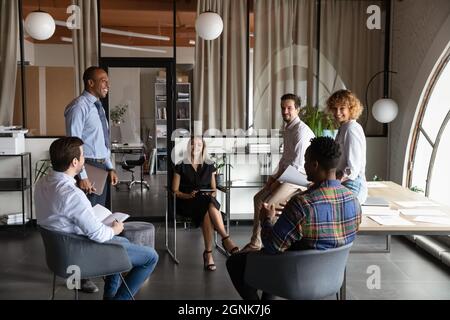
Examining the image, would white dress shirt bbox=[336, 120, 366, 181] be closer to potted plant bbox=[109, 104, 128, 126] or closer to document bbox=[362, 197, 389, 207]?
document bbox=[362, 197, 389, 207]

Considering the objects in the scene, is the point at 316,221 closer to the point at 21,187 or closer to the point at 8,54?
the point at 21,187

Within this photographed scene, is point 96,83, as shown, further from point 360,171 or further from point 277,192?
point 360,171

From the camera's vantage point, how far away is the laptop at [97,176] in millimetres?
4438

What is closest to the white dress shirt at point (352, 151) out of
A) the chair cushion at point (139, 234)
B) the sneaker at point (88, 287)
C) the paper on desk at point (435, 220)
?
the paper on desk at point (435, 220)

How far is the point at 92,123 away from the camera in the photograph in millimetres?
4543

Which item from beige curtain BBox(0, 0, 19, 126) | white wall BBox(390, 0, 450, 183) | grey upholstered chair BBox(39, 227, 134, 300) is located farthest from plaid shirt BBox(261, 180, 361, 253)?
beige curtain BBox(0, 0, 19, 126)

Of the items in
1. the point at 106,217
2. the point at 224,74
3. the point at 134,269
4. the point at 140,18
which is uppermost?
the point at 140,18

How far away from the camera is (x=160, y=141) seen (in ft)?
Answer: 27.9

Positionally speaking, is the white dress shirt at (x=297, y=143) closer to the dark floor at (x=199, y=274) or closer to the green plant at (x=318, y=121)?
the dark floor at (x=199, y=274)

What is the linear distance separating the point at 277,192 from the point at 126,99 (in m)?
4.27

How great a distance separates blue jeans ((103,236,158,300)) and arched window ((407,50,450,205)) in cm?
352

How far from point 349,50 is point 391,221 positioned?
4.12 m

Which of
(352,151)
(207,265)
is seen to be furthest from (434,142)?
(207,265)
